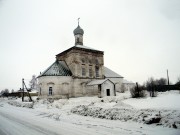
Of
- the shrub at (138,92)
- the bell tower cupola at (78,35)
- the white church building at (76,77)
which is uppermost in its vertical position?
the bell tower cupola at (78,35)

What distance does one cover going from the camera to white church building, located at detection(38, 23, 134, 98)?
32000 mm

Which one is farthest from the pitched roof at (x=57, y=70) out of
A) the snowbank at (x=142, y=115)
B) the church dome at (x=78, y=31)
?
the snowbank at (x=142, y=115)

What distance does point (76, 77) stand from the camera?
33.4 meters

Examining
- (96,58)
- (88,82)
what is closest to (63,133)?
(88,82)

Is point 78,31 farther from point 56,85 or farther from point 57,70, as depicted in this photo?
point 56,85

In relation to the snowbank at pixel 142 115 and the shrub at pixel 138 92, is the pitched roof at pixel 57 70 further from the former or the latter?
the snowbank at pixel 142 115

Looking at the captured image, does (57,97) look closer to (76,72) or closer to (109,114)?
(76,72)

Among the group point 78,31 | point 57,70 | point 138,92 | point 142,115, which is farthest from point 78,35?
point 142,115

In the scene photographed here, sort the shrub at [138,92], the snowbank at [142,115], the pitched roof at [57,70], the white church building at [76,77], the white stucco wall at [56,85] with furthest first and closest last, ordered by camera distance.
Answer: the pitched roof at [57,70], the white church building at [76,77], the white stucco wall at [56,85], the shrub at [138,92], the snowbank at [142,115]

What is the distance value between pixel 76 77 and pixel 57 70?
12.2ft

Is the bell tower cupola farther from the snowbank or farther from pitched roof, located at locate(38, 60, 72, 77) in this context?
the snowbank

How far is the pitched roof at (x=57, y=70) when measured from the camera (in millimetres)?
32250

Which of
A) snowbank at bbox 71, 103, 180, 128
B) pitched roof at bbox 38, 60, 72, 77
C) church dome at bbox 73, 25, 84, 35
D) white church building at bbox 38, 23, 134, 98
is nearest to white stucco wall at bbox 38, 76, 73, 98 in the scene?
white church building at bbox 38, 23, 134, 98

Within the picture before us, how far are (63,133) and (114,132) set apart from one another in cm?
213
